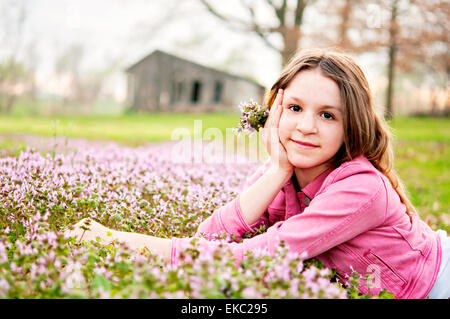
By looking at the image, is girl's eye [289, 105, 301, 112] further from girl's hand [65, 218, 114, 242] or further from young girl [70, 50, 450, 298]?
girl's hand [65, 218, 114, 242]

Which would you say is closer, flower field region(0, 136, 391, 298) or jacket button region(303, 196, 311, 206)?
flower field region(0, 136, 391, 298)

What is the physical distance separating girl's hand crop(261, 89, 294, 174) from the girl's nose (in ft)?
0.86

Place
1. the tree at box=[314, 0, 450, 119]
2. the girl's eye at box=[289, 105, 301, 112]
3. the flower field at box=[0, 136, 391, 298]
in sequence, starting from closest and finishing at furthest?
the flower field at box=[0, 136, 391, 298], the girl's eye at box=[289, 105, 301, 112], the tree at box=[314, 0, 450, 119]

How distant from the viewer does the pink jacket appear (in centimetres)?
254

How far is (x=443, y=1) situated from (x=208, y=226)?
61.1 ft

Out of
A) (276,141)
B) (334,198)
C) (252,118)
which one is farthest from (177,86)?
(334,198)

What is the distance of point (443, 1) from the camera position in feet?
58.2

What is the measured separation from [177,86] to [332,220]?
114 ft

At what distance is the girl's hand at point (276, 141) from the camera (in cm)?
309

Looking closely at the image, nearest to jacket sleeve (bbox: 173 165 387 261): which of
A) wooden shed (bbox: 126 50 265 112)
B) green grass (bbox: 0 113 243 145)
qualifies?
green grass (bbox: 0 113 243 145)

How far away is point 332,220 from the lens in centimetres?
254

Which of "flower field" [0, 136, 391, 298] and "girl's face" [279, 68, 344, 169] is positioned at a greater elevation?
"girl's face" [279, 68, 344, 169]
